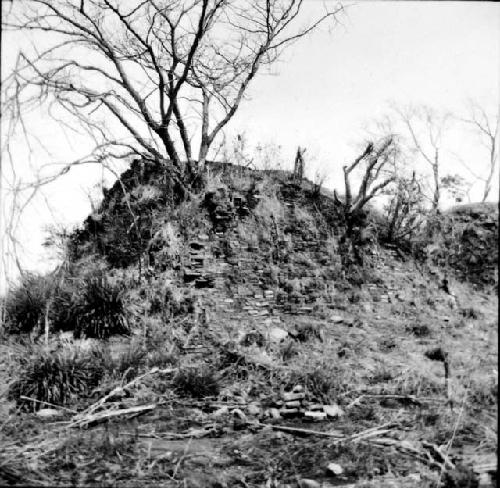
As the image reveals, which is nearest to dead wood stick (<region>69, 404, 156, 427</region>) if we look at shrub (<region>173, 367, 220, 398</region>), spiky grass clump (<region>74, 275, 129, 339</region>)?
shrub (<region>173, 367, 220, 398</region>)

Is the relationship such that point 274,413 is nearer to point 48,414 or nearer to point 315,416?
point 315,416

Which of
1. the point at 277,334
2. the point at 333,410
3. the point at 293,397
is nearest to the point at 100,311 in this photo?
the point at 277,334

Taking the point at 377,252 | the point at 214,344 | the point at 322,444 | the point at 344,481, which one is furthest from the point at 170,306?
the point at 344,481

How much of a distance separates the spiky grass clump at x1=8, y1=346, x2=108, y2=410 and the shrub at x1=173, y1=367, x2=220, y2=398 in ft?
3.24

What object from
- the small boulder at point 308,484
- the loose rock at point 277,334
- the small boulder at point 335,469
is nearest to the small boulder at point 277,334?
the loose rock at point 277,334

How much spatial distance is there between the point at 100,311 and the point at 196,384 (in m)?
2.71

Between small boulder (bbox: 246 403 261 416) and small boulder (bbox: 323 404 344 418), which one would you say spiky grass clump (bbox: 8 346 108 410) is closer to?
small boulder (bbox: 246 403 261 416)

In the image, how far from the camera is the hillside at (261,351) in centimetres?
392

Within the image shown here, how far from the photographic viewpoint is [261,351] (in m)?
7.71

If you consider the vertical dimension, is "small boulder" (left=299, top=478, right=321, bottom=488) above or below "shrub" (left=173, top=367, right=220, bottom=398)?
below

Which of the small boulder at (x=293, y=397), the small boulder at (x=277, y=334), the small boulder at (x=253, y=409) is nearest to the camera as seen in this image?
the small boulder at (x=253, y=409)

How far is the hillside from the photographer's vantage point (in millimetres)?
3920

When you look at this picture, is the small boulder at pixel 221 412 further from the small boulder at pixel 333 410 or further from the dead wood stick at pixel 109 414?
the small boulder at pixel 333 410

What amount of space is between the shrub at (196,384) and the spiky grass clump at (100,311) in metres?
2.05
